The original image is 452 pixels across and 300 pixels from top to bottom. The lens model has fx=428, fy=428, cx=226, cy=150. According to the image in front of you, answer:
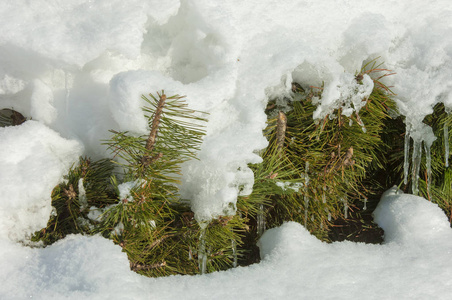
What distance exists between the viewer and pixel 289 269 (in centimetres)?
114

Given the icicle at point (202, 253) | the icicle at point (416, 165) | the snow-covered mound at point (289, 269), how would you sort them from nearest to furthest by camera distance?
the snow-covered mound at point (289, 269)
the icicle at point (202, 253)
the icicle at point (416, 165)

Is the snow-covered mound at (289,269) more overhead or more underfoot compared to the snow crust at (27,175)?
more underfoot

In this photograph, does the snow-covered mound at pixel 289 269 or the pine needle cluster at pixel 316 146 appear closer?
the snow-covered mound at pixel 289 269

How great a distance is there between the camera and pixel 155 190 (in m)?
1.00

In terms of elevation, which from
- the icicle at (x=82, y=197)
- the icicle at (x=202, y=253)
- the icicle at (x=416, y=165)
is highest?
the icicle at (x=416, y=165)

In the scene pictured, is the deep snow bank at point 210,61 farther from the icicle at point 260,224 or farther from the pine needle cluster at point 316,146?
the icicle at point 260,224

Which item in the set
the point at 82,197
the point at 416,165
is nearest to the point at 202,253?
the point at 82,197

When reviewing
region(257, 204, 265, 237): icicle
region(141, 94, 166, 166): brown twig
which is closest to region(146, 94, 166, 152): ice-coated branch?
region(141, 94, 166, 166): brown twig

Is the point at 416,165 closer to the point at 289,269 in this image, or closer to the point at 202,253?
the point at 289,269

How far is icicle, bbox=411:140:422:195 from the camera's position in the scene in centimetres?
125

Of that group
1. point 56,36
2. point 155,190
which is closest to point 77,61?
point 56,36

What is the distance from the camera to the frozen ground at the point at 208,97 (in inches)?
37.5

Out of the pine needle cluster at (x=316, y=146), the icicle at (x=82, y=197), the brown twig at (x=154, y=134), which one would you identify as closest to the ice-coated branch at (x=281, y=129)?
the pine needle cluster at (x=316, y=146)

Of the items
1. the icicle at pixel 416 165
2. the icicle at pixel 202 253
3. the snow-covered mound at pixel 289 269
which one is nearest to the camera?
the snow-covered mound at pixel 289 269
